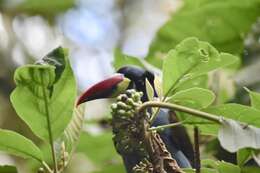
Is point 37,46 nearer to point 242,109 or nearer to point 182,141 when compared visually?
point 182,141

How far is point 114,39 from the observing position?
5430 millimetres

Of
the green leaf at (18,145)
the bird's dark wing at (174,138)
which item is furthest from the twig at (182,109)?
the bird's dark wing at (174,138)

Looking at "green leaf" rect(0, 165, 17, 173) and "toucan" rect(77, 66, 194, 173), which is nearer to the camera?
"green leaf" rect(0, 165, 17, 173)

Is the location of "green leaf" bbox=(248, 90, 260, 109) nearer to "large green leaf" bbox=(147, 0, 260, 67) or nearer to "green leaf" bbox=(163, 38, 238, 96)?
"green leaf" bbox=(163, 38, 238, 96)

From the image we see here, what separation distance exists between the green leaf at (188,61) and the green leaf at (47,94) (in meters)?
0.20

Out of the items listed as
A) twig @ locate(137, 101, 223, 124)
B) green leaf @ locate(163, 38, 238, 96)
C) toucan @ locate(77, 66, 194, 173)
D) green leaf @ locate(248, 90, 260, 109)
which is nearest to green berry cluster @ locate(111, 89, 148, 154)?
twig @ locate(137, 101, 223, 124)

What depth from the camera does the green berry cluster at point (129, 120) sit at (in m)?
1.32

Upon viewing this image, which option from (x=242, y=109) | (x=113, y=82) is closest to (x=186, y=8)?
(x=113, y=82)

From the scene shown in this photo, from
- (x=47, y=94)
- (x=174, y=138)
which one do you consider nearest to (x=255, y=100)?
(x=47, y=94)

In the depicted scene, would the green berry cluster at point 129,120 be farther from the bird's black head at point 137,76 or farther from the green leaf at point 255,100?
the bird's black head at point 137,76

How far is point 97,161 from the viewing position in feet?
8.82

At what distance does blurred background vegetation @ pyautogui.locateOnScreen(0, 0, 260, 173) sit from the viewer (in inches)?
100

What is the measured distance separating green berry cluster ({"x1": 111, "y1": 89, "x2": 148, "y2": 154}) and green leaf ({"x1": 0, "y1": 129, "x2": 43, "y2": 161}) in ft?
0.66

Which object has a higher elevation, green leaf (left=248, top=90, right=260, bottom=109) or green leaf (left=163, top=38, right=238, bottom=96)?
green leaf (left=163, top=38, right=238, bottom=96)
